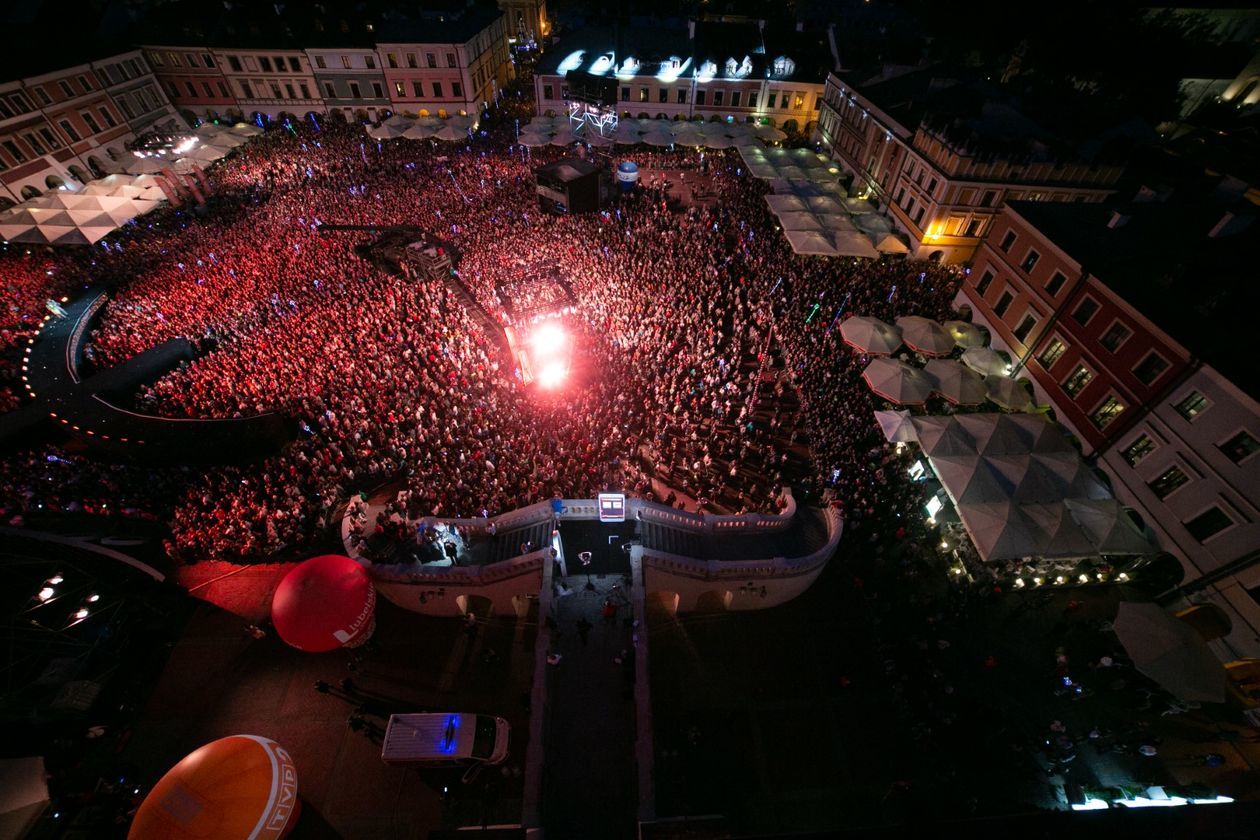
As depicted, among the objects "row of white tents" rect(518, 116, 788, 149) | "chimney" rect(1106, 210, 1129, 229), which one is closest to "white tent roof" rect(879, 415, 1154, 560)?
"chimney" rect(1106, 210, 1129, 229)

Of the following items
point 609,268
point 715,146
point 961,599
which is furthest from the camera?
point 715,146

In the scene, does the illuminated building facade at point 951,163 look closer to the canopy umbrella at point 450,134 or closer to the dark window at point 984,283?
the dark window at point 984,283

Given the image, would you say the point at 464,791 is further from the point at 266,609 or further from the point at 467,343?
the point at 467,343

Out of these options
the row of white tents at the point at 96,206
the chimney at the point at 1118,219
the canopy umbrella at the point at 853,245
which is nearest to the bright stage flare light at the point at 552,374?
the canopy umbrella at the point at 853,245

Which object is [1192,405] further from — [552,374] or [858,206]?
[858,206]

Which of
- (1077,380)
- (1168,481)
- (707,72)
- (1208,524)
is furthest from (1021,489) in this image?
(707,72)

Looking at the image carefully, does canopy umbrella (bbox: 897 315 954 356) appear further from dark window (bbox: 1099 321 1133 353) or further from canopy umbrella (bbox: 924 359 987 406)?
dark window (bbox: 1099 321 1133 353)

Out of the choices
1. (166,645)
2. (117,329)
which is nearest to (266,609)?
(166,645)
